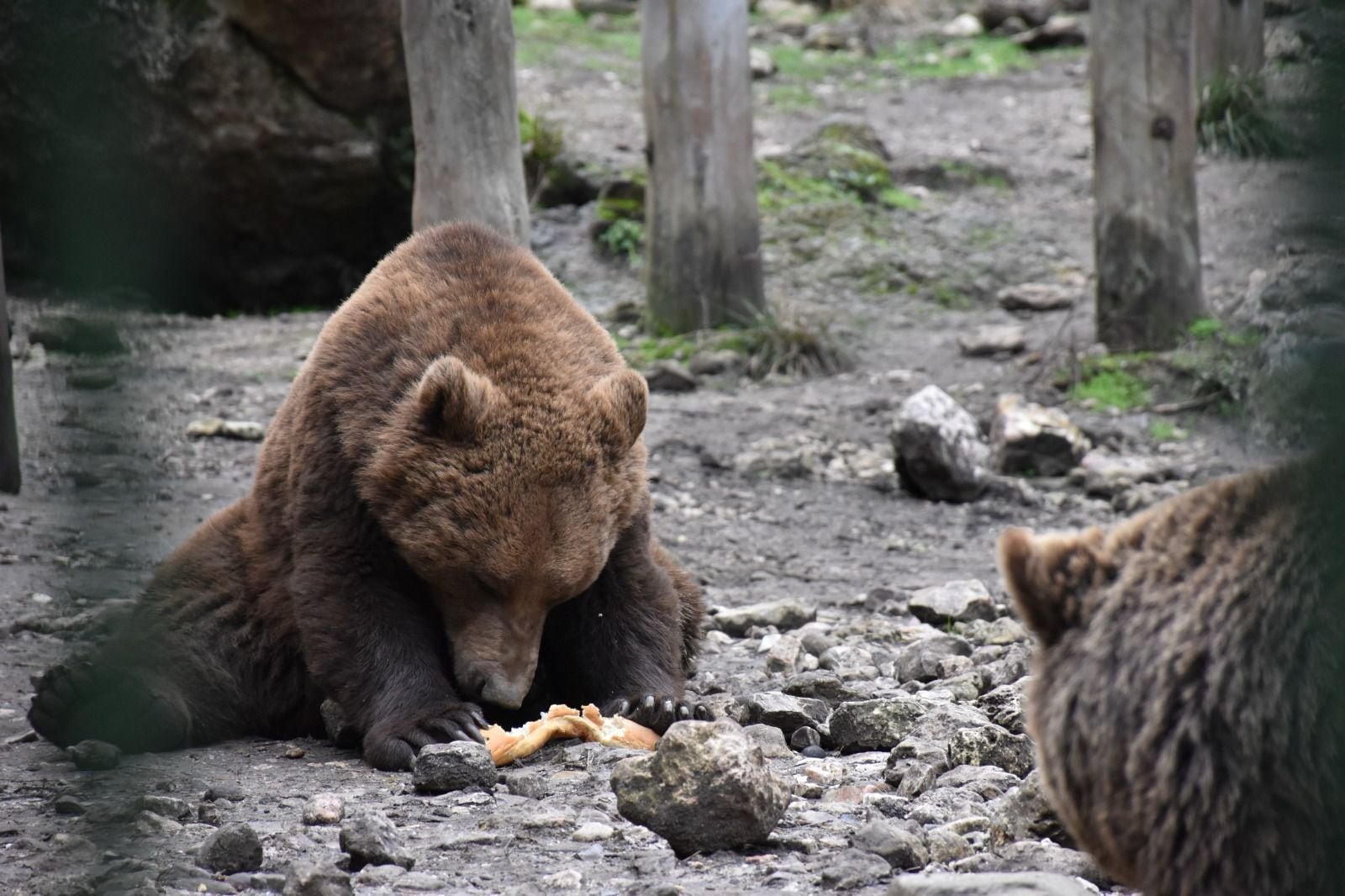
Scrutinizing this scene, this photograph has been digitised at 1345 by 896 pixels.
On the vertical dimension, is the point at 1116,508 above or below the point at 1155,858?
below

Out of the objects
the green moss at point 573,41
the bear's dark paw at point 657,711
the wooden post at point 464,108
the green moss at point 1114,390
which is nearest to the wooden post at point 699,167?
the green moss at point 1114,390

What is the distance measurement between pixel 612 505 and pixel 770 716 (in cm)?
76

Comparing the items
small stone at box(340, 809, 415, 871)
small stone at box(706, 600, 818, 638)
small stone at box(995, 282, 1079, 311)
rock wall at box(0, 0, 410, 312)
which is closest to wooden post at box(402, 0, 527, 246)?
small stone at box(706, 600, 818, 638)

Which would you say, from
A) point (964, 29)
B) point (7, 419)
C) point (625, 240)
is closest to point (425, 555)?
point (7, 419)

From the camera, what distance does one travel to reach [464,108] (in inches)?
259

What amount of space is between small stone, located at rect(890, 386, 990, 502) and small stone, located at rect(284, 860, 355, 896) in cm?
539

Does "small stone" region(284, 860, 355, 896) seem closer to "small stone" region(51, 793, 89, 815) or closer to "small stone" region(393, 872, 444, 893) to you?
"small stone" region(393, 872, 444, 893)

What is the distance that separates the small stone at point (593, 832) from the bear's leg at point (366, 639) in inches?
37.3

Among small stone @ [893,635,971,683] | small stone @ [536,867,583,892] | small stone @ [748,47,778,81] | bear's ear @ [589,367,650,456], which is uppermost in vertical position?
small stone @ [748,47,778,81]

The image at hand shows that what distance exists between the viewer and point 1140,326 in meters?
9.55

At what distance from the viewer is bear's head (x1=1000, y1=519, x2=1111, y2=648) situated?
242 cm

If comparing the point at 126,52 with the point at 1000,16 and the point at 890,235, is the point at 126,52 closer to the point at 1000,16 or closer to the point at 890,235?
the point at 890,235

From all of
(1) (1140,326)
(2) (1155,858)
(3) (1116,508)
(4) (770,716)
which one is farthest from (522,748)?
(1) (1140,326)

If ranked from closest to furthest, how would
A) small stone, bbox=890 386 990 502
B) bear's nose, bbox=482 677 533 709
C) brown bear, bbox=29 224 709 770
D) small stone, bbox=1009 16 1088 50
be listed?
brown bear, bbox=29 224 709 770
bear's nose, bbox=482 677 533 709
small stone, bbox=890 386 990 502
small stone, bbox=1009 16 1088 50
